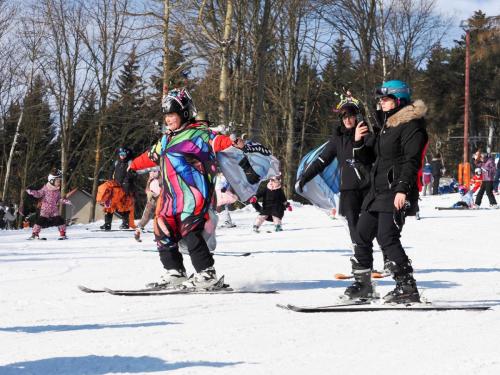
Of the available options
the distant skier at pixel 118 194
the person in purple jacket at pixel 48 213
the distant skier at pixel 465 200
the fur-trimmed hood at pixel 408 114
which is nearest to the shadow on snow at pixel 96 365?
the fur-trimmed hood at pixel 408 114

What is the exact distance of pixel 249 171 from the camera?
25.8ft

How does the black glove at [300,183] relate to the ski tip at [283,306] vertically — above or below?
above

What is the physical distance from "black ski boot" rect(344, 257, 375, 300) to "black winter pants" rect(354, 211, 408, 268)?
5cm

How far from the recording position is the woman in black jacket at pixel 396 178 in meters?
5.85

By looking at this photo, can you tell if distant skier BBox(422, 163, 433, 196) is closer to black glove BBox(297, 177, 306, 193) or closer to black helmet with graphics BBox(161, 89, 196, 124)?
black glove BBox(297, 177, 306, 193)

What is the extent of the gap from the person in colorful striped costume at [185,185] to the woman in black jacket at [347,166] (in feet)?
2.56

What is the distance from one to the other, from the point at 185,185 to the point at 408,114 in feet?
7.62

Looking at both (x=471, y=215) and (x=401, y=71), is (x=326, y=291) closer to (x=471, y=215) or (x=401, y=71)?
(x=471, y=215)

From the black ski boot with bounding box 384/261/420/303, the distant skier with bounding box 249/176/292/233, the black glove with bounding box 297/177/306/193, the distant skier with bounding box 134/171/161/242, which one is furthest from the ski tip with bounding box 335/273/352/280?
the distant skier with bounding box 249/176/292/233

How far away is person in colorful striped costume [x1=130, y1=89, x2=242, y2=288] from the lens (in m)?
7.30

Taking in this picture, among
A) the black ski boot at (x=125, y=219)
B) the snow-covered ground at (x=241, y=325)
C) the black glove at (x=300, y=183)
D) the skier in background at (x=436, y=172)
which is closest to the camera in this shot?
the snow-covered ground at (x=241, y=325)

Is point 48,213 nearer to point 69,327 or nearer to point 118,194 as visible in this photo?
point 118,194

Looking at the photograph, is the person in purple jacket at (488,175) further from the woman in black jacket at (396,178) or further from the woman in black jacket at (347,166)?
the woman in black jacket at (396,178)

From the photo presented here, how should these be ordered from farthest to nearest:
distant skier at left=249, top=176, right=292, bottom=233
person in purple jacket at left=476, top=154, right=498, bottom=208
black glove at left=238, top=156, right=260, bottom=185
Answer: person in purple jacket at left=476, top=154, right=498, bottom=208, distant skier at left=249, top=176, right=292, bottom=233, black glove at left=238, top=156, right=260, bottom=185
